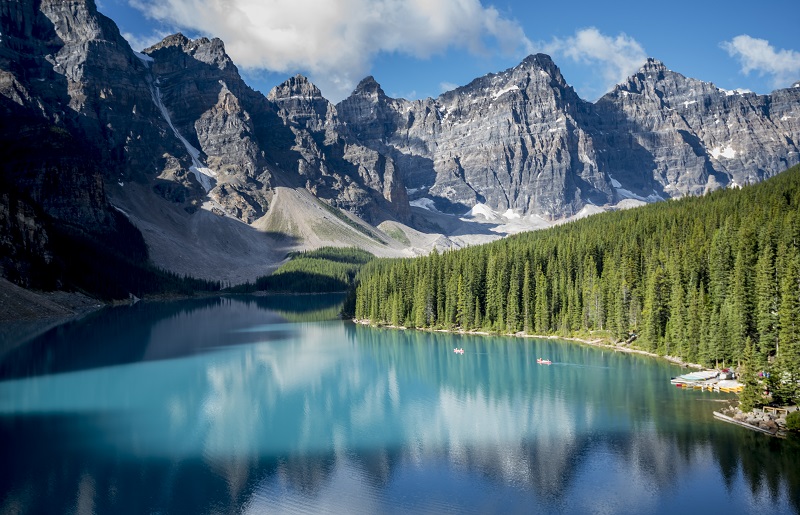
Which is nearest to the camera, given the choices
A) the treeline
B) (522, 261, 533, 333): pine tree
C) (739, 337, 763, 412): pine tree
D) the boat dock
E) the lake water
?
the lake water

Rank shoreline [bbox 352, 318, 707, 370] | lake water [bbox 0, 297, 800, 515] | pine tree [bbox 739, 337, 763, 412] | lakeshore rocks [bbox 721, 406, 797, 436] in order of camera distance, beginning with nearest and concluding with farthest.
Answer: lake water [bbox 0, 297, 800, 515] → lakeshore rocks [bbox 721, 406, 797, 436] → pine tree [bbox 739, 337, 763, 412] → shoreline [bbox 352, 318, 707, 370]

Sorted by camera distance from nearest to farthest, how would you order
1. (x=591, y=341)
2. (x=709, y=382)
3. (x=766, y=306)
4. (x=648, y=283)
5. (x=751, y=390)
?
(x=751, y=390) < (x=709, y=382) < (x=766, y=306) < (x=648, y=283) < (x=591, y=341)

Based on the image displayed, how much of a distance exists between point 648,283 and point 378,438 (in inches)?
1904

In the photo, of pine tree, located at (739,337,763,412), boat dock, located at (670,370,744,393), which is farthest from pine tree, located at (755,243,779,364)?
pine tree, located at (739,337,763,412)

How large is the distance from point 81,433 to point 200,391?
53.7ft

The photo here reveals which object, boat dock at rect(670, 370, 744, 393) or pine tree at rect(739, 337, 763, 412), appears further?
boat dock at rect(670, 370, 744, 393)

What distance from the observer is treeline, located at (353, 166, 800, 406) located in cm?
6003

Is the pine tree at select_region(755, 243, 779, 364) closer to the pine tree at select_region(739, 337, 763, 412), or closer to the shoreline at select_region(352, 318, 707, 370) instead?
the shoreline at select_region(352, 318, 707, 370)

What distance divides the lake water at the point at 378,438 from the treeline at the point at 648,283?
21.5 ft

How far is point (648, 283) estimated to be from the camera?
263 ft

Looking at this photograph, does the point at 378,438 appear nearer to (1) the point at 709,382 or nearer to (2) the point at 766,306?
(1) the point at 709,382

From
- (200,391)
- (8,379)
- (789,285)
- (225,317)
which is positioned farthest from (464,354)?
(225,317)

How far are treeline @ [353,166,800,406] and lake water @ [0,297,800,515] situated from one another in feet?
21.5

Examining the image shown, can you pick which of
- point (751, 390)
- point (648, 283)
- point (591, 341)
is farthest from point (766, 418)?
point (591, 341)
